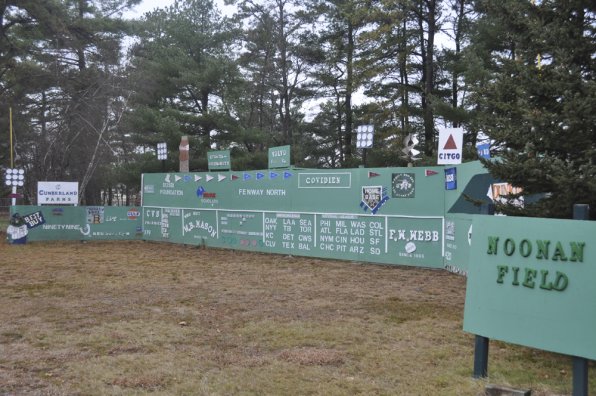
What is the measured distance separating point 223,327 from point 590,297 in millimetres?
4165

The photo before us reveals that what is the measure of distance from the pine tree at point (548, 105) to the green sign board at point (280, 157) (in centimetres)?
899

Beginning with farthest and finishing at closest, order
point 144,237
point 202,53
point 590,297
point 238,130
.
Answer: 1. point 202,53
2. point 238,130
3. point 144,237
4. point 590,297

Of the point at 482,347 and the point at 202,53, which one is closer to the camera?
the point at 482,347

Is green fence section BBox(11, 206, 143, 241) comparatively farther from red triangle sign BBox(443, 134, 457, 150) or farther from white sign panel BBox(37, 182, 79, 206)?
red triangle sign BBox(443, 134, 457, 150)

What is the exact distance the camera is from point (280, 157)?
14.8 metres

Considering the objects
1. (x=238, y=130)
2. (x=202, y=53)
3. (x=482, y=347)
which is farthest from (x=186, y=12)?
(x=482, y=347)

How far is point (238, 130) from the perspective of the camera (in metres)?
28.8

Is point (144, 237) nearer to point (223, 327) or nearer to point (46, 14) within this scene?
point (46, 14)

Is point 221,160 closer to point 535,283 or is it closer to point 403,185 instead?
point 403,185

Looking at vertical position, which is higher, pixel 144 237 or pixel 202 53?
pixel 202 53

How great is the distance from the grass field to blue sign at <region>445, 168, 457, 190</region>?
181cm

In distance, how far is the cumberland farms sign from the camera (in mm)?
3703

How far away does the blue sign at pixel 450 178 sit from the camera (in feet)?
36.5

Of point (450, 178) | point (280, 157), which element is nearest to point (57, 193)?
point (280, 157)
